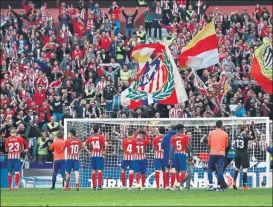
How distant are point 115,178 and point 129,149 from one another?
3.07 meters

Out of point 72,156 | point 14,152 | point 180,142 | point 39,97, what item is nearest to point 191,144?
point 180,142

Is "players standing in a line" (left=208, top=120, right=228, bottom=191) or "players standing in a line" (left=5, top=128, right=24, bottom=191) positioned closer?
"players standing in a line" (left=208, top=120, right=228, bottom=191)

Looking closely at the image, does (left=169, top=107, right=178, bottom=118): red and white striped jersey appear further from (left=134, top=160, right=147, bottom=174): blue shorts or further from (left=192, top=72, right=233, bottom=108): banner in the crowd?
(left=134, top=160, right=147, bottom=174): blue shorts

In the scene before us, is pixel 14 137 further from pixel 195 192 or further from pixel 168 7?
pixel 168 7

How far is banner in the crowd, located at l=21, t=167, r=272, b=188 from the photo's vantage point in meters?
40.1

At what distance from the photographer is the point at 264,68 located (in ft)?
125

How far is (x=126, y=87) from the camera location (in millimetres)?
46188

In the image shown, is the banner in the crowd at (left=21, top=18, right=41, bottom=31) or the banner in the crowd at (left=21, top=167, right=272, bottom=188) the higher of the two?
the banner in the crowd at (left=21, top=18, right=41, bottom=31)

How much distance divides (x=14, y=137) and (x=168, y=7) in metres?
14.9

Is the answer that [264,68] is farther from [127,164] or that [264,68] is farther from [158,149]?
[127,164]

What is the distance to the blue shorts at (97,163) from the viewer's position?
38.2 m

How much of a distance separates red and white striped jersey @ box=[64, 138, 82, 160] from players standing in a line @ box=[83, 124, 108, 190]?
29cm

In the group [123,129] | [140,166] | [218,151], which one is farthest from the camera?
[123,129]

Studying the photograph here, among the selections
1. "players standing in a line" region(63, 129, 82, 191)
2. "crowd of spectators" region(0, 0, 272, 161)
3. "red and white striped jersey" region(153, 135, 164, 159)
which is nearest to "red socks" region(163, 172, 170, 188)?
"red and white striped jersey" region(153, 135, 164, 159)
